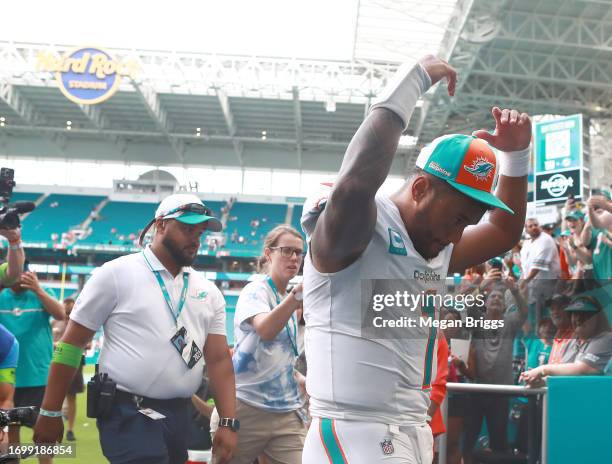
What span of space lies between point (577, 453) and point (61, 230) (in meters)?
37.1

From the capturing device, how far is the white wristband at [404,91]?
1.57 meters

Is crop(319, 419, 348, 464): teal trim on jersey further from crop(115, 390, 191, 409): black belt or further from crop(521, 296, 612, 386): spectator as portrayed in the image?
crop(521, 296, 612, 386): spectator

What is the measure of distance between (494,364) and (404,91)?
3.60 meters

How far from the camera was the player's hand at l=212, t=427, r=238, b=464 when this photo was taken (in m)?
3.46

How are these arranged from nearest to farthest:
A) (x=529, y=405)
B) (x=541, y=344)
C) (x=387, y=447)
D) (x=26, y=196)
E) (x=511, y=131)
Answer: (x=387, y=447), (x=511, y=131), (x=529, y=405), (x=541, y=344), (x=26, y=196)

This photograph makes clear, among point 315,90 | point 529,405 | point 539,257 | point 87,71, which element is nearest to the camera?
point 529,405

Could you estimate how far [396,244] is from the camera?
170 cm

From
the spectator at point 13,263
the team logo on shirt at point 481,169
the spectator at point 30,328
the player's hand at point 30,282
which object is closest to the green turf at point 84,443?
the spectator at point 30,328

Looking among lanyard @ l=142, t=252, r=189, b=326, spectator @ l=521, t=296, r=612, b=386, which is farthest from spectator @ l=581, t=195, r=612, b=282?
lanyard @ l=142, t=252, r=189, b=326

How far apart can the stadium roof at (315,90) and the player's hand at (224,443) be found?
1632cm

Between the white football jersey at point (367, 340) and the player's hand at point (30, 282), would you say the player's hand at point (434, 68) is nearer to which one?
the white football jersey at point (367, 340)

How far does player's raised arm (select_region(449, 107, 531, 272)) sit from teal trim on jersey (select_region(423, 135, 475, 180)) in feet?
1.52

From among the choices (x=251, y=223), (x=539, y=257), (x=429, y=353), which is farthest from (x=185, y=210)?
(x=251, y=223)

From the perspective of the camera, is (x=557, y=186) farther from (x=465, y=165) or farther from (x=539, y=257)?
(x=465, y=165)
